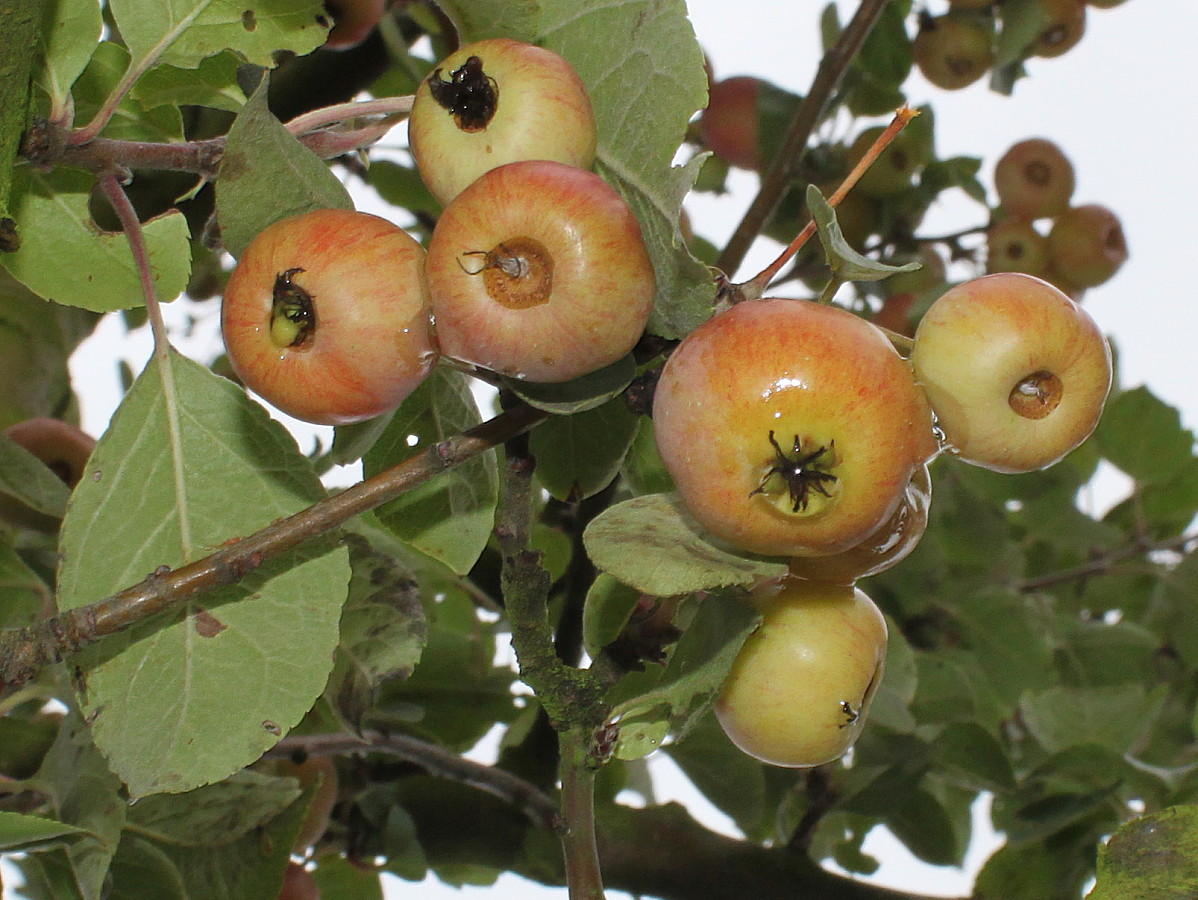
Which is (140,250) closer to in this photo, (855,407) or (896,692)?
(855,407)

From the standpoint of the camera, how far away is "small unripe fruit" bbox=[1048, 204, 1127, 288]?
1.51 meters

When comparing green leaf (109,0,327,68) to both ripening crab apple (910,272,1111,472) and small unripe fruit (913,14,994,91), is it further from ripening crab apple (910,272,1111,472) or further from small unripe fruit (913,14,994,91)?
small unripe fruit (913,14,994,91)

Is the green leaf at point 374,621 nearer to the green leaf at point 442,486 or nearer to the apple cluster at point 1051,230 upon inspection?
the green leaf at point 442,486

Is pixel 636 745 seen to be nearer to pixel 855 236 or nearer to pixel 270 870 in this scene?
pixel 270 870

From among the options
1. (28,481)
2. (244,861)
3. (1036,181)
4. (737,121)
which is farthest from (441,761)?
(1036,181)

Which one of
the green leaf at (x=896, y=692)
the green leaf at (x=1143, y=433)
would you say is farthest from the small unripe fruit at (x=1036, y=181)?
the green leaf at (x=896, y=692)

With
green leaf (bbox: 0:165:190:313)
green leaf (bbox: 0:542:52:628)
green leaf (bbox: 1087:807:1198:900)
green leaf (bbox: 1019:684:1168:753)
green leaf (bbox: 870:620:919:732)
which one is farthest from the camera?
green leaf (bbox: 1019:684:1168:753)

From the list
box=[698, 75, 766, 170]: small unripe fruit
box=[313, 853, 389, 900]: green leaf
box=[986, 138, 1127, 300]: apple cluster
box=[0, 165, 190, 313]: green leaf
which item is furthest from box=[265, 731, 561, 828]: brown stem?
box=[986, 138, 1127, 300]: apple cluster

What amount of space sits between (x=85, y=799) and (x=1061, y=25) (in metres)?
1.34

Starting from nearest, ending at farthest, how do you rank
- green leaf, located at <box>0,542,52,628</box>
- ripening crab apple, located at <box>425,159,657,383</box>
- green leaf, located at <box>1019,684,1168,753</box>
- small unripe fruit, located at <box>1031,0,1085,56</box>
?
ripening crab apple, located at <box>425,159,657,383</box> → green leaf, located at <box>0,542,52,628</box> → green leaf, located at <box>1019,684,1168,753</box> → small unripe fruit, located at <box>1031,0,1085,56</box>

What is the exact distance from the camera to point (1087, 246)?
5.00 feet

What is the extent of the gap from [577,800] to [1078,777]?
75 centimetres

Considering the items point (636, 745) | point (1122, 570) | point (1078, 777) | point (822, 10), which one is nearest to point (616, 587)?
point (636, 745)

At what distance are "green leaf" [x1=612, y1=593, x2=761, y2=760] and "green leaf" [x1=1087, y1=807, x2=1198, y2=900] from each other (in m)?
0.21
